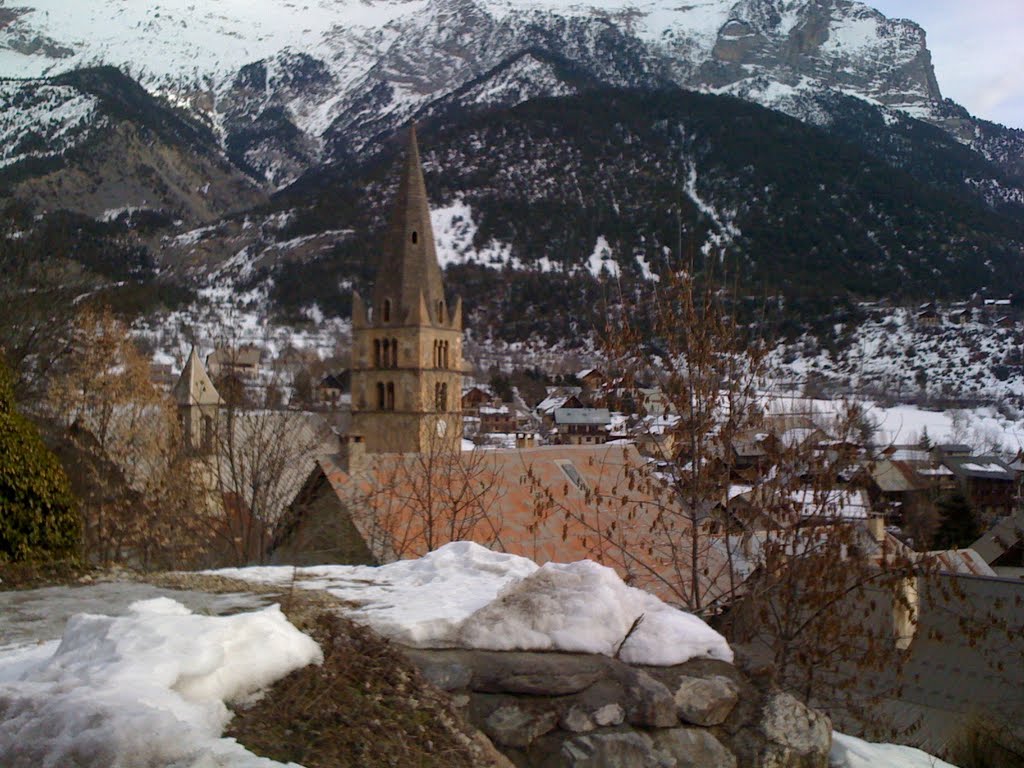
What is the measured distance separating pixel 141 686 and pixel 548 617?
7.31ft

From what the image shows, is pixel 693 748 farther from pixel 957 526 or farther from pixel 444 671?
pixel 957 526

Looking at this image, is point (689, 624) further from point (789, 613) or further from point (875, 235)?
point (875, 235)

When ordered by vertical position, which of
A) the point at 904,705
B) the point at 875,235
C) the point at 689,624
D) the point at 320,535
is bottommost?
the point at 904,705

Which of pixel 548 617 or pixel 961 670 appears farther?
pixel 961 670

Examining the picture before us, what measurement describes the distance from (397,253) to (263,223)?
131 m

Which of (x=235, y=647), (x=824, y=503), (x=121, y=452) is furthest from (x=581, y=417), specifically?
(x=235, y=647)

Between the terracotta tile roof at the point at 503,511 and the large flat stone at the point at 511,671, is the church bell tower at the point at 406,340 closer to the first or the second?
the terracotta tile roof at the point at 503,511

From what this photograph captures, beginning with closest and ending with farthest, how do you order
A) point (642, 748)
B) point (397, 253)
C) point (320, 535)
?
point (642, 748) → point (320, 535) → point (397, 253)

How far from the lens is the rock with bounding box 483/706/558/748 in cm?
438

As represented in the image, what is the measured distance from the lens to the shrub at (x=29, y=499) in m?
7.00

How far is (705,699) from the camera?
4.73 meters

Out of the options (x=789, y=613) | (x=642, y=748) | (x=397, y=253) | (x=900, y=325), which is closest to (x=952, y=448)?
(x=397, y=253)

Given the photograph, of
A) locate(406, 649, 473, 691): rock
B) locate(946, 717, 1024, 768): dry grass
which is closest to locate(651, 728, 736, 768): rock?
locate(406, 649, 473, 691): rock

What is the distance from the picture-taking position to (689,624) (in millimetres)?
5234
